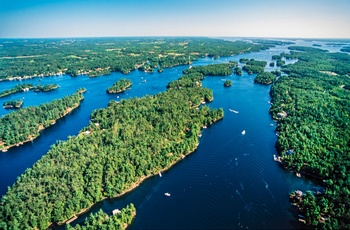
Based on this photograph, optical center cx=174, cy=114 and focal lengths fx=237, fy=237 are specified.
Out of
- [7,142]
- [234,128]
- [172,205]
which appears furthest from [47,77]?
[172,205]

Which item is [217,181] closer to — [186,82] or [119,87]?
[186,82]

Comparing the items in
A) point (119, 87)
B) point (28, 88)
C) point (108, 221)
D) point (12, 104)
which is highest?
point (119, 87)

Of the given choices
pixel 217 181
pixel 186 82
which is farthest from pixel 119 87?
pixel 217 181

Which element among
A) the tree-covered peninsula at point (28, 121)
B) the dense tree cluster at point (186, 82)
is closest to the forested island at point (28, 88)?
the tree-covered peninsula at point (28, 121)

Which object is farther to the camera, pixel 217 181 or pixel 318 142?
pixel 318 142

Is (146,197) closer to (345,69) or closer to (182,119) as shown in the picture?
(182,119)
